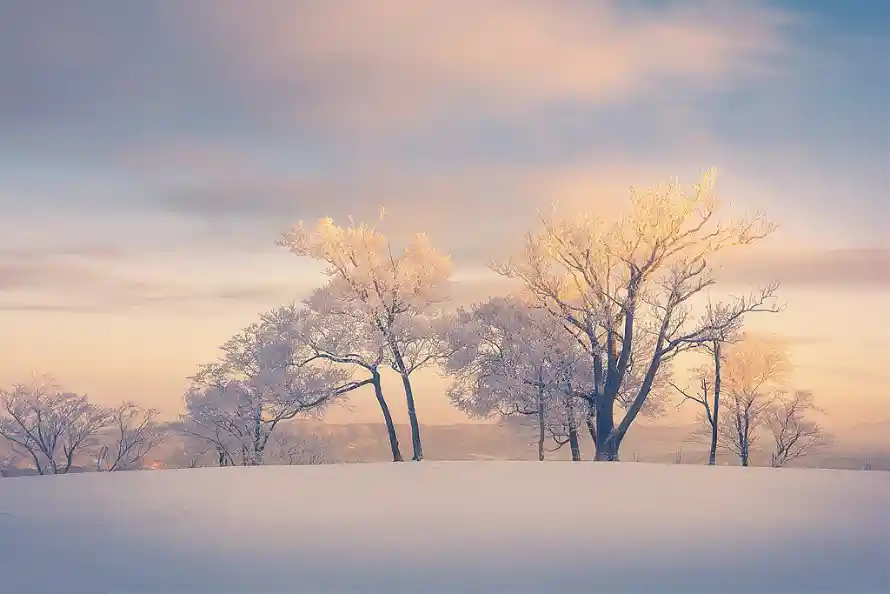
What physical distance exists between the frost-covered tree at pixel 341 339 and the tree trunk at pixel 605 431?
381 centimetres

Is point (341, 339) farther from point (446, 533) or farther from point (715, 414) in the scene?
point (446, 533)

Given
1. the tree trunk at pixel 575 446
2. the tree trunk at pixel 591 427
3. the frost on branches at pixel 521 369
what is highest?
the frost on branches at pixel 521 369

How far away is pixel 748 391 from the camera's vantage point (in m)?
18.4

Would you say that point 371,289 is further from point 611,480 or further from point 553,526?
point 553,526

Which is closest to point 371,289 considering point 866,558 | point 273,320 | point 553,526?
point 273,320

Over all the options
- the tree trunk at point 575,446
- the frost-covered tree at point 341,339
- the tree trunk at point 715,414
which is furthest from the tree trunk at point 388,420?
the tree trunk at point 715,414

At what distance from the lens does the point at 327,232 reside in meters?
16.0

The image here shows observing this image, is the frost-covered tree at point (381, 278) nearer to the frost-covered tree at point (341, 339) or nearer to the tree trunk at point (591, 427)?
the frost-covered tree at point (341, 339)

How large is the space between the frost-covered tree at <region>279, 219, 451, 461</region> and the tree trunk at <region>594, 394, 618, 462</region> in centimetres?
351

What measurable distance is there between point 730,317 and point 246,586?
39.4ft

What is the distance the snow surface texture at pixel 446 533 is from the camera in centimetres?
329

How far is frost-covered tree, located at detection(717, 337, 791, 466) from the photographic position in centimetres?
1814


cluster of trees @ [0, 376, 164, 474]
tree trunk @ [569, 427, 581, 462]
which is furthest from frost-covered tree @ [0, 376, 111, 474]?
tree trunk @ [569, 427, 581, 462]

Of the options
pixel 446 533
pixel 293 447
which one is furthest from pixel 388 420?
pixel 446 533
